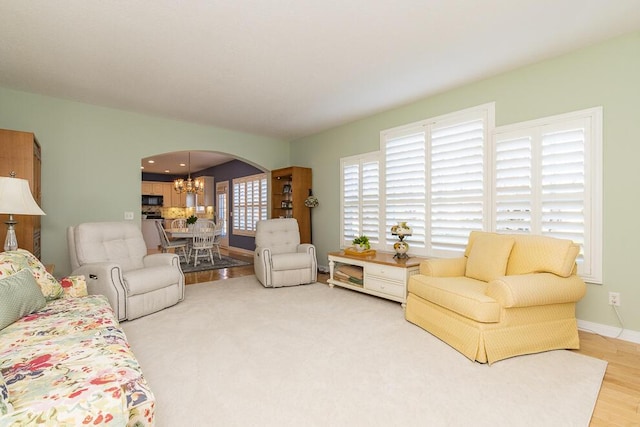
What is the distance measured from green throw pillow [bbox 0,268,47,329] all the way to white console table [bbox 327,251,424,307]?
3.20m

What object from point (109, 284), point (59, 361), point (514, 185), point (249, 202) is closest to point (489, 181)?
point (514, 185)

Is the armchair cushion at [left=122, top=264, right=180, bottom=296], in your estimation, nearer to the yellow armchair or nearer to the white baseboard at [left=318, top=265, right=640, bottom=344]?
the yellow armchair

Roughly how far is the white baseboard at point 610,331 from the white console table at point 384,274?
161 centimetres

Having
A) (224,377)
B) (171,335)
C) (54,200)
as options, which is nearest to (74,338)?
(224,377)

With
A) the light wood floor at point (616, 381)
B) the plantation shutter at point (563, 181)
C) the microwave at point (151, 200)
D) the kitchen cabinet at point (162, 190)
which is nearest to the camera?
the light wood floor at point (616, 381)

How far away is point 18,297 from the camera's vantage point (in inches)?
75.2

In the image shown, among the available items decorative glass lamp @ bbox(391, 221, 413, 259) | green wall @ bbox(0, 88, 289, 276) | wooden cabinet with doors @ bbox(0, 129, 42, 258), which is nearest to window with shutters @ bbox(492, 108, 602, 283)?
decorative glass lamp @ bbox(391, 221, 413, 259)

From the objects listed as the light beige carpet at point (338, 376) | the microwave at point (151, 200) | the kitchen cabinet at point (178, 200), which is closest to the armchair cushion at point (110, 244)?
the light beige carpet at point (338, 376)

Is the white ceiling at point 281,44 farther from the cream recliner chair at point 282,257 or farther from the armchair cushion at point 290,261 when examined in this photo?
the armchair cushion at point 290,261

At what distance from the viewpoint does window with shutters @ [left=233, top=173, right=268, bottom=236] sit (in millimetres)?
7969

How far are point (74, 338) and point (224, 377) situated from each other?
0.91 meters

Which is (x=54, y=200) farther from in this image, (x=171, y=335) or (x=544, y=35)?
(x=544, y=35)

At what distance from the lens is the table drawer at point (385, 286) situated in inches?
144

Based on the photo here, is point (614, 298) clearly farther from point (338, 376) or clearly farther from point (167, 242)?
point (167, 242)
